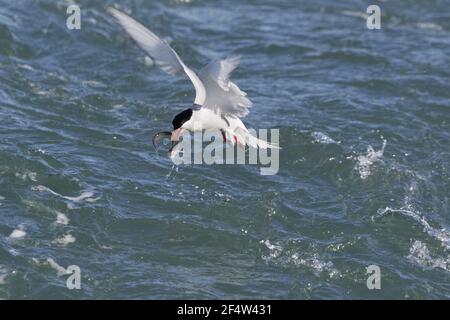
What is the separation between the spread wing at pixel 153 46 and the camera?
39.8 ft

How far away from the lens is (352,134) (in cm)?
1661

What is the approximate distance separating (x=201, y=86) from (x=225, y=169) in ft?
10.1

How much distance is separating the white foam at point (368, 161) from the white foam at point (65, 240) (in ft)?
15.1

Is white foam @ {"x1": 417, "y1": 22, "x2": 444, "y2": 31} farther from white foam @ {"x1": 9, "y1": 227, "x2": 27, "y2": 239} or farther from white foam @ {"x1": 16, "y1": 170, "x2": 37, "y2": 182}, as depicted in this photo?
white foam @ {"x1": 9, "y1": 227, "x2": 27, "y2": 239}

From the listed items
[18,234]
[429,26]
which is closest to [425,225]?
[18,234]

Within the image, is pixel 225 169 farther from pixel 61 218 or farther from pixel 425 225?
pixel 425 225

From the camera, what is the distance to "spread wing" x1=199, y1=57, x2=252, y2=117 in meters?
12.0

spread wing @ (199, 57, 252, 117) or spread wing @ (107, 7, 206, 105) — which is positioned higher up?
spread wing @ (107, 7, 206, 105)

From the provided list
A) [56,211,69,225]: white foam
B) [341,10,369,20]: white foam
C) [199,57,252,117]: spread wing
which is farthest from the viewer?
[341,10,369,20]: white foam

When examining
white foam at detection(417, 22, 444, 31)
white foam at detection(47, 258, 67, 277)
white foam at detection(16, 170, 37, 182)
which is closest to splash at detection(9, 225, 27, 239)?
white foam at detection(47, 258, 67, 277)

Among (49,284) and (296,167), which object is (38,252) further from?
(296,167)

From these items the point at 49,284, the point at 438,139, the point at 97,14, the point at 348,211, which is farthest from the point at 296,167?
the point at 97,14

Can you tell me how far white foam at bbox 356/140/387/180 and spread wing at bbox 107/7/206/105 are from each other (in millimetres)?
3709

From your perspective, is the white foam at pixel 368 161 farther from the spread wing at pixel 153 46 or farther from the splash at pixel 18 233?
the splash at pixel 18 233
